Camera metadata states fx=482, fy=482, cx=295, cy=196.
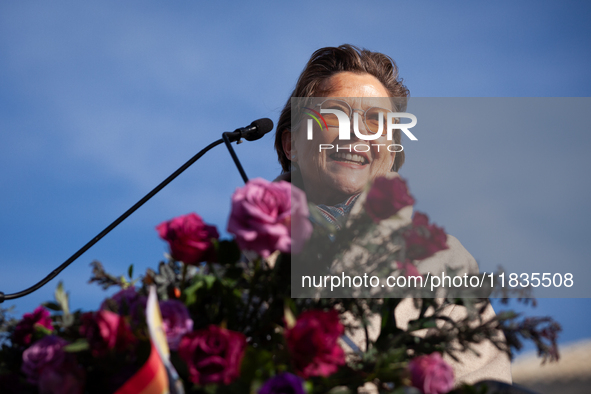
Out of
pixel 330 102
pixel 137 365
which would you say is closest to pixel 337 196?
pixel 330 102

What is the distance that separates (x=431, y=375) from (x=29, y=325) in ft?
2.29

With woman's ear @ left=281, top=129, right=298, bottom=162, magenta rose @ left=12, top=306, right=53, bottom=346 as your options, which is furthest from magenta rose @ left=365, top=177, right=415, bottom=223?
woman's ear @ left=281, top=129, right=298, bottom=162

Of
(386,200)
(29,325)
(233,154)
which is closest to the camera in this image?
(386,200)

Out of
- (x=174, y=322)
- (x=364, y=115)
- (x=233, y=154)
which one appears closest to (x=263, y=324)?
(x=174, y=322)

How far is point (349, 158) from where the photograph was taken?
221cm

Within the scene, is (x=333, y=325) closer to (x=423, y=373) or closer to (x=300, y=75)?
(x=423, y=373)

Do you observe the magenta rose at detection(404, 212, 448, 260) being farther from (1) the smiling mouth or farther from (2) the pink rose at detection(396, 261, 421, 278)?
(1) the smiling mouth

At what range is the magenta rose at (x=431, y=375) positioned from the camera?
600mm

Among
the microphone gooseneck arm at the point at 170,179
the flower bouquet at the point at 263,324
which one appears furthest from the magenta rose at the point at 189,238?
the microphone gooseneck arm at the point at 170,179

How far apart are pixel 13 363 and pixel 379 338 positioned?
0.63 meters

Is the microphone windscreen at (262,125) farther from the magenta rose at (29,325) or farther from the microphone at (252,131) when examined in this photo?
the magenta rose at (29,325)

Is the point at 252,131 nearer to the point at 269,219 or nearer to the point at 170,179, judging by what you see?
the point at 170,179

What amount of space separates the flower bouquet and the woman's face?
1.39m

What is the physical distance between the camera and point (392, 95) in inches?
103
